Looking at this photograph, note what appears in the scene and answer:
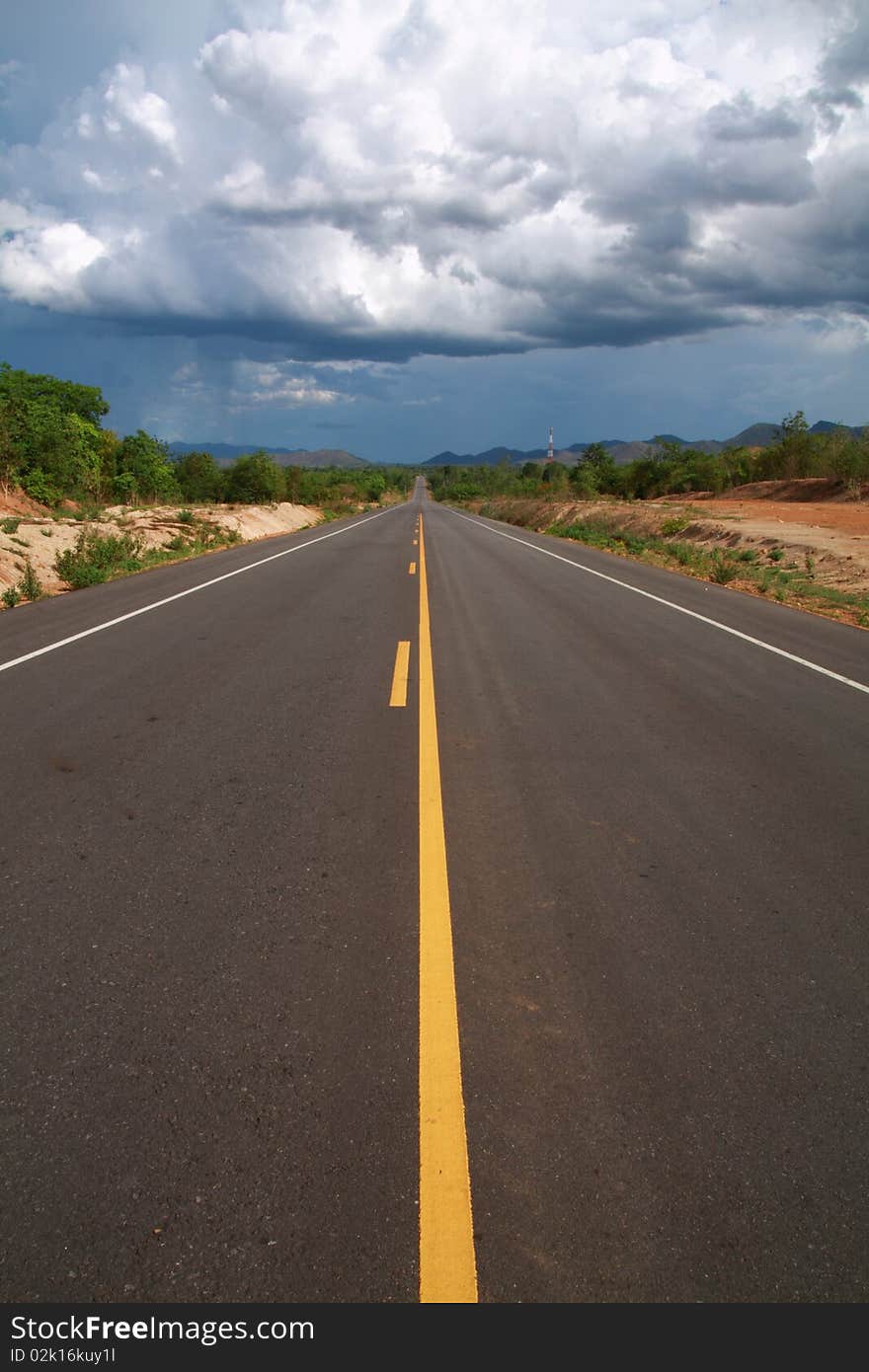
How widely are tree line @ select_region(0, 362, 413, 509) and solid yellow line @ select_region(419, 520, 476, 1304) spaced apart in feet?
120

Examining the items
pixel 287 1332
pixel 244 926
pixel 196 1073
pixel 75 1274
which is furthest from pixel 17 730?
pixel 287 1332

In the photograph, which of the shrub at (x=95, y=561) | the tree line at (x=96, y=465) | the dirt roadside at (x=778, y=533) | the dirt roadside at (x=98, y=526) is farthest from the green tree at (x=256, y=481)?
the shrub at (x=95, y=561)

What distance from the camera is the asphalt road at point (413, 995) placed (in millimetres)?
2082

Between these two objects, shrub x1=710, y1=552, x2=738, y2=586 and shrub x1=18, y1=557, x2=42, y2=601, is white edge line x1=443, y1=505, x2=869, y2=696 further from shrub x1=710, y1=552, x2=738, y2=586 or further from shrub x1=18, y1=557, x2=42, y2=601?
shrub x1=18, y1=557, x2=42, y2=601

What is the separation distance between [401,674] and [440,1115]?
18.9 ft

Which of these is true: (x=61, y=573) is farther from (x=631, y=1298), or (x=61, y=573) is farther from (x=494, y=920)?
(x=631, y=1298)

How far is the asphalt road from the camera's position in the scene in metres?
2.08

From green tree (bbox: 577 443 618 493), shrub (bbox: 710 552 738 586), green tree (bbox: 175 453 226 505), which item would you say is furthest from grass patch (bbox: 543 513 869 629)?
green tree (bbox: 175 453 226 505)

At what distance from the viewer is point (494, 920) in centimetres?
356

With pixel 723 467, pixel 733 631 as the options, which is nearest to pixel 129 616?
pixel 733 631

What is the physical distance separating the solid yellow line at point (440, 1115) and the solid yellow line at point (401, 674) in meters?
2.88

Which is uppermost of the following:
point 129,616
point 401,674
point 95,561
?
point 95,561

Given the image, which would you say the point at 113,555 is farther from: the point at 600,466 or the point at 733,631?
the point at 600,466

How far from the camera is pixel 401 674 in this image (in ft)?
26.3
